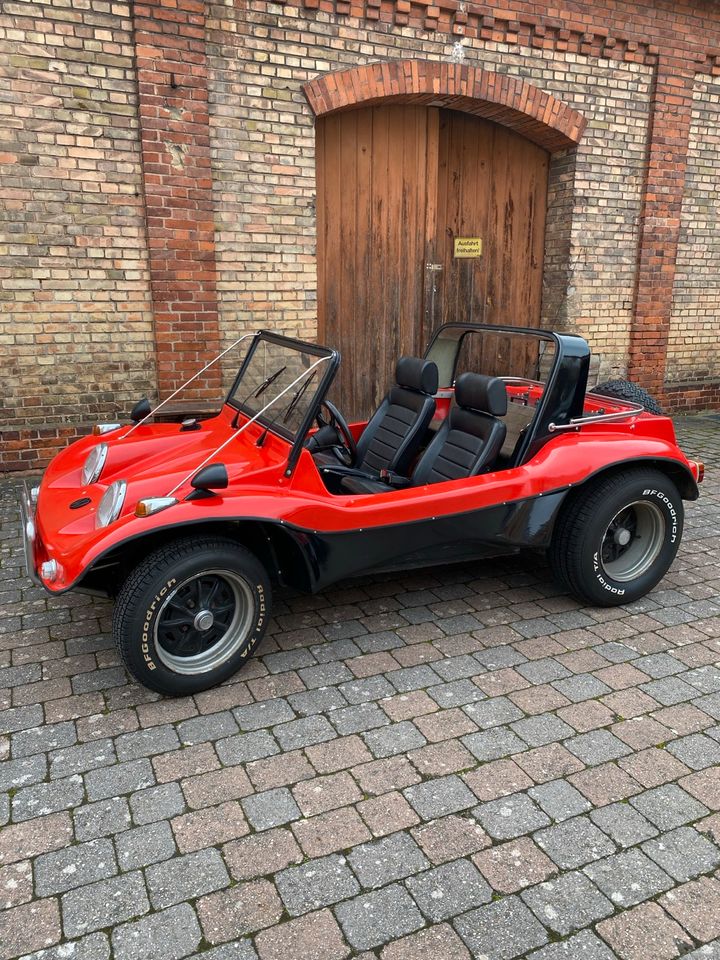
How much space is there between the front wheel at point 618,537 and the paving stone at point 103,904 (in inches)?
98.9

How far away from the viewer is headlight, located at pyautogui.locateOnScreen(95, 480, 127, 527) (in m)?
2.98

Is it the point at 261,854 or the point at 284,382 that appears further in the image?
the point at 284,382

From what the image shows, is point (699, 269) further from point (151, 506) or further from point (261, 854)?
point (261, 854)

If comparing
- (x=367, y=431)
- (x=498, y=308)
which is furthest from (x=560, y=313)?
(x=367, y=431)

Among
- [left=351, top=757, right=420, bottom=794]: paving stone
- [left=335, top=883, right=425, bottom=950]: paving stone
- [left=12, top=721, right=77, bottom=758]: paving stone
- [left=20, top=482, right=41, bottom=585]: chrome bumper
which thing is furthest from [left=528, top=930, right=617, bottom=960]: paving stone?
[left=20, top=482, right=41, bottom=585]: chrome bumper

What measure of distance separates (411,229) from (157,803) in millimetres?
6094

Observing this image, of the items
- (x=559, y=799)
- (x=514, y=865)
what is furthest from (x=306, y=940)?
(x=559, y=799)

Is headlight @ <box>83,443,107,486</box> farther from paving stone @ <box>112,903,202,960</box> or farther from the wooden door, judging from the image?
the wooden door

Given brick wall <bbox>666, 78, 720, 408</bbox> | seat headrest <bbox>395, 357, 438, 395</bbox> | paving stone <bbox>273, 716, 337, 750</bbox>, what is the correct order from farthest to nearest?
brick wall <bbox>666, 78, 720, 408</bbox>
seat headrest <bbox>395, 357, 438, 395</bbox>
paving stone <bbox>273, 716, 337, 750</bbox>

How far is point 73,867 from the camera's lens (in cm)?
217

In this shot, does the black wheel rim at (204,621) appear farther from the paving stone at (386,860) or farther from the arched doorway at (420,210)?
the arched doorway at (420,210)

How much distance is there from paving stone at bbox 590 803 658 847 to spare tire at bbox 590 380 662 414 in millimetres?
2546

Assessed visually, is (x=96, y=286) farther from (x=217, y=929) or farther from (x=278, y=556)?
(x=217, y=929)

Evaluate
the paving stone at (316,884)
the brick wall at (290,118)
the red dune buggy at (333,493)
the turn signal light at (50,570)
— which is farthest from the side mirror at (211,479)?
the brick wall at (290,118)
